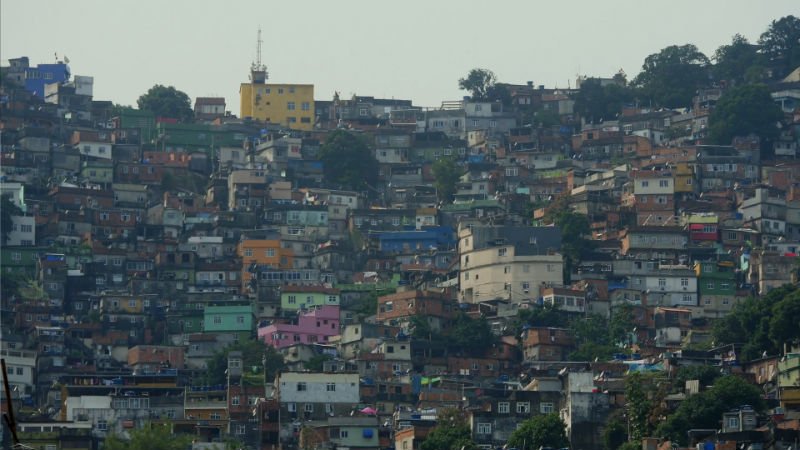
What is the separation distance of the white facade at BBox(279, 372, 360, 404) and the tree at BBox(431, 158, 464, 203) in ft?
88.4

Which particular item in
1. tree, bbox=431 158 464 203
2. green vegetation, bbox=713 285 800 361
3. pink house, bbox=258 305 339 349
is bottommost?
pink house, bbox=258 305 339 349

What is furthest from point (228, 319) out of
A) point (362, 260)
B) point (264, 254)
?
point (362, 260)

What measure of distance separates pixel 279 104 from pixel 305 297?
1153 inches

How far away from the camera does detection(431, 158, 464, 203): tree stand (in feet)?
315

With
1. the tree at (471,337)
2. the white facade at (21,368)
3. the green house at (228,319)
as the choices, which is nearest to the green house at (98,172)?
the green house at (228,319)

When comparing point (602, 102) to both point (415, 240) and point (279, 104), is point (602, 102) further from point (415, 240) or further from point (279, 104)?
point (415, 240)

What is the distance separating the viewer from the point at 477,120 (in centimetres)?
10981

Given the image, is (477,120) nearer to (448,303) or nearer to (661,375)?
(448,303)

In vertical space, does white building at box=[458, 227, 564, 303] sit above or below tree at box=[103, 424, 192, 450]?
above

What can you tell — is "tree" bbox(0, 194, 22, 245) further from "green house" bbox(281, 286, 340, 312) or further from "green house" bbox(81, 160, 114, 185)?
"green house" bbox(281, 286, 340, 312)

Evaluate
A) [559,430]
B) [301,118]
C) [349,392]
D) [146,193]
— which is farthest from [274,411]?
[301,118]

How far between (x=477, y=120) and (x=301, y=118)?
29.0 ft

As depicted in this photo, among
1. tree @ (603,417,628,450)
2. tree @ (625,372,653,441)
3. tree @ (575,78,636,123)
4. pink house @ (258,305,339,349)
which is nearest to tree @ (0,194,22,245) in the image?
pink house @ (258,305,339,349)

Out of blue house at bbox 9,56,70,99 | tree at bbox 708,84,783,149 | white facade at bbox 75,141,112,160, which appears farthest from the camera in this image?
blue house at bbox 9,56,70,99
